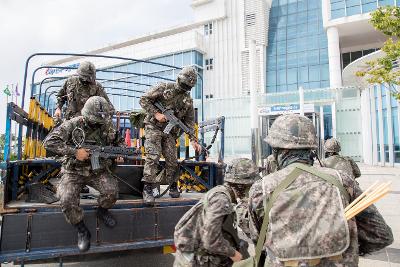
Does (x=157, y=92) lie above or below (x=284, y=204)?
above

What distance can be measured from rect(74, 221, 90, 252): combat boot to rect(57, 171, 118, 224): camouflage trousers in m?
0.07

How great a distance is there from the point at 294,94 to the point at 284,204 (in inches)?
1060

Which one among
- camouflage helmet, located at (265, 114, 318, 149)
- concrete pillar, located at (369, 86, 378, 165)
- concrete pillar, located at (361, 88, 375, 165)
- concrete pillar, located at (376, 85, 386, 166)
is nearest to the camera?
camouflage helmet, located at (265, 114, 318, 149)

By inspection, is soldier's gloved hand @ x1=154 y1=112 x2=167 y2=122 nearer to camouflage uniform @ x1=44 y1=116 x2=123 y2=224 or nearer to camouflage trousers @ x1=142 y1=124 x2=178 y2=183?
camouflage trousers @ x1=142 y1=124 x2=178 y2=183

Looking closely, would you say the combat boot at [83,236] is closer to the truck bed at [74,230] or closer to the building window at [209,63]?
the truck bed at [74,230]

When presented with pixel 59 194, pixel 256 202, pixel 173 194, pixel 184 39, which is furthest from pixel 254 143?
pixel 184 39

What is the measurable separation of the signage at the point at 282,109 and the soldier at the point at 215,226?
21.9 meters

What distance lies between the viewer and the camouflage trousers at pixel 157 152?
444cm

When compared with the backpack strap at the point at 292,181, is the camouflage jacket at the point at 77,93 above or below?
above

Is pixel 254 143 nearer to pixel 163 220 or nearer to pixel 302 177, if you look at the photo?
pixel 163 220

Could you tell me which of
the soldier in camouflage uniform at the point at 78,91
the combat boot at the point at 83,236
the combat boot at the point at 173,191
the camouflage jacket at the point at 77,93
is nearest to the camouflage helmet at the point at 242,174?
the combat boot at the point at 83,236

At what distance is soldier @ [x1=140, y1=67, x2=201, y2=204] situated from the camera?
4.59 metres

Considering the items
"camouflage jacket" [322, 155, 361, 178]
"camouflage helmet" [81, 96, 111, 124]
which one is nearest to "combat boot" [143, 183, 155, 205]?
"camouflage helmet" [81, 96, 111, 124]

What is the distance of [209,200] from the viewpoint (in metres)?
2.59
